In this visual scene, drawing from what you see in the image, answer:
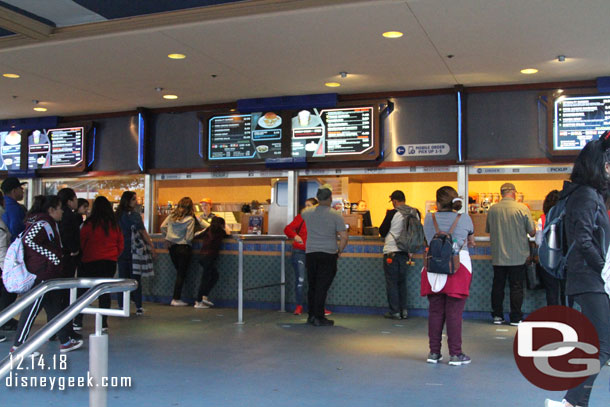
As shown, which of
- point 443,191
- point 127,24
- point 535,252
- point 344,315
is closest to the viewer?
point 443,191

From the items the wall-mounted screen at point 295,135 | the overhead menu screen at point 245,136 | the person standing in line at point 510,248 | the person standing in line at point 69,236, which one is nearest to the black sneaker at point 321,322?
the person standing in line at point 510,248

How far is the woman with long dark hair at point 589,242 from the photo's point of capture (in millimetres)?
3424

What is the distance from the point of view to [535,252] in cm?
734

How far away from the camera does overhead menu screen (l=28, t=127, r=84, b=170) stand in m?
11.0

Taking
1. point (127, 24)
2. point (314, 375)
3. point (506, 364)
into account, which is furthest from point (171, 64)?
point (506, 364)

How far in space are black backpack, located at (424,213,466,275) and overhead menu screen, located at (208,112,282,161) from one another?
4799 mm

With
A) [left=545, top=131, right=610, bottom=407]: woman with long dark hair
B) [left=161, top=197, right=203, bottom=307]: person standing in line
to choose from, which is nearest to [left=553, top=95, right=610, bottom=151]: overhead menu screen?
[left=161, top=197, right=203, bottom=307]: person standing in line

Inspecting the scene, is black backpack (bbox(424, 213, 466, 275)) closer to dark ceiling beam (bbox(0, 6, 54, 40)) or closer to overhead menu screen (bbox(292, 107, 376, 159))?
overhead menu screen (bbox(292, 107, 376, 159))

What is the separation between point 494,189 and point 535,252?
2347mm

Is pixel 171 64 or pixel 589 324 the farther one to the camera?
pixel 171 64

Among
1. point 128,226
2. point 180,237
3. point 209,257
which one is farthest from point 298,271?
point 128,226

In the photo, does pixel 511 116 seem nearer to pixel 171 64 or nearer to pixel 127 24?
pixel 171 64

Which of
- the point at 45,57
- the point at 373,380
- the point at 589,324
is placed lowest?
the point at 373,380

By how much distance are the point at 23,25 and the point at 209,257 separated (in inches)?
147
